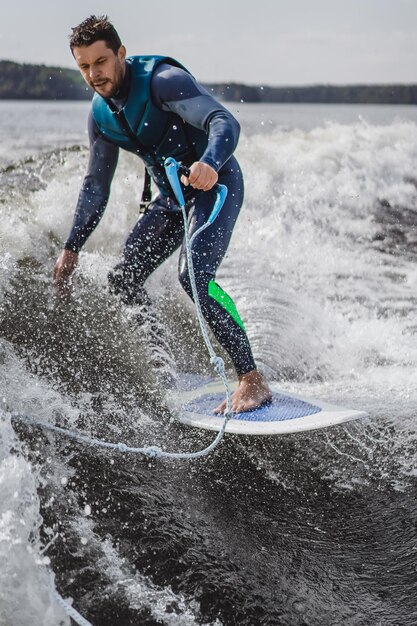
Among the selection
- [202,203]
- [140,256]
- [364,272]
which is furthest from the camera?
[364,272]

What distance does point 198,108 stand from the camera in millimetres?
3424

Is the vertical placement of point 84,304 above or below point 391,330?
above

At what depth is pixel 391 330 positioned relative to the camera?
6043 mm

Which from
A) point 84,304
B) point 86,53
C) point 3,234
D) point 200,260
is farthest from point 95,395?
point 3,234

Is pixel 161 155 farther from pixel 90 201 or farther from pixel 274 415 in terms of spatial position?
pixel 274 415

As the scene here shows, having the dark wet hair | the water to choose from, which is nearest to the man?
the dark wet hair

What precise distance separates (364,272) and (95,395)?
16.1ft

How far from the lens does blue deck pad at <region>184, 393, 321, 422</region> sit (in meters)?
3.56

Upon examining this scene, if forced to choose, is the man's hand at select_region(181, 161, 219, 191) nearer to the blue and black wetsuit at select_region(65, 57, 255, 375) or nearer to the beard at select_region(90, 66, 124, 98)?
the blue and black wetsuit at select_region(65, 57, 255, 375)

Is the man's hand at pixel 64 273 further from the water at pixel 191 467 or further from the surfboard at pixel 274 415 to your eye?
the surfboard at pixel 274 415

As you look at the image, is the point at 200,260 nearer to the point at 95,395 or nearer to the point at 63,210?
the point at 95,395

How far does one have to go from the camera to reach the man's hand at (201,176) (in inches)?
120

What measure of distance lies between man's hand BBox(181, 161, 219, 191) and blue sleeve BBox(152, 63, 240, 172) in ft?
0.64

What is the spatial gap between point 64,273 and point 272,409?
1.37 metres
